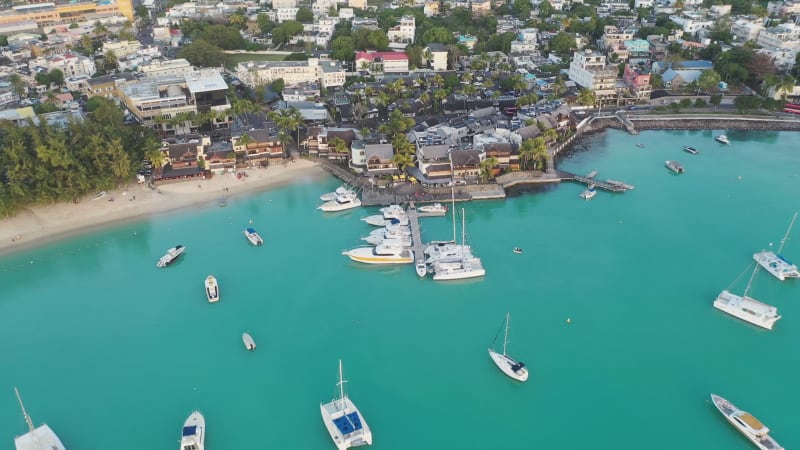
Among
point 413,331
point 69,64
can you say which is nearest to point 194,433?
point 413,331

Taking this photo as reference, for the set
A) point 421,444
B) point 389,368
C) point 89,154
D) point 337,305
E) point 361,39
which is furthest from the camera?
point 361,39

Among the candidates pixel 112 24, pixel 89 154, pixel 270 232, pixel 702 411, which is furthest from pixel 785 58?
pixel 112 24

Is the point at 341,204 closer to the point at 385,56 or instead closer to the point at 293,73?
the point at 293,73

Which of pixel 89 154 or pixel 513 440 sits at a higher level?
pixel 89 154

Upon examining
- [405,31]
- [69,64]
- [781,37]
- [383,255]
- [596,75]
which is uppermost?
[69,64]

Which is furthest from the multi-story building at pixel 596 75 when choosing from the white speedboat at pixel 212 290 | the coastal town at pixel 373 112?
the white speedboat at pixel 212 290

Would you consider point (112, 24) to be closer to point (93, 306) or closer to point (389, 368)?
point (93, 306)
